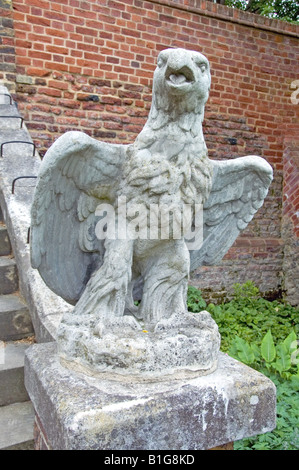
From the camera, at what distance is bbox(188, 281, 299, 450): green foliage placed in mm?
2410

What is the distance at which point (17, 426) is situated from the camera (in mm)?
2061

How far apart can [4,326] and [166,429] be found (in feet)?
4.86

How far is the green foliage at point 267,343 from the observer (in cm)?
241

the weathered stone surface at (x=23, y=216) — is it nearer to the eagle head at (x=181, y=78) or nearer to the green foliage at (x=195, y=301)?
the eagle head at (x=181, y=78)

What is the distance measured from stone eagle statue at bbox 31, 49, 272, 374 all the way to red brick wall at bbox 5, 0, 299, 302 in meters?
3.32

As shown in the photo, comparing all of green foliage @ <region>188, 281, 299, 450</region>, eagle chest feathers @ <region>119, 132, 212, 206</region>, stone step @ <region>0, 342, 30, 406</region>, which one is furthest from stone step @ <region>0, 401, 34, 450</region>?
eagle chest feathers @ <region>119, 132, 212, 206</region>

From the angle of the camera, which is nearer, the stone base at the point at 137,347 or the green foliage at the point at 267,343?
the stone base at the point at 137,347

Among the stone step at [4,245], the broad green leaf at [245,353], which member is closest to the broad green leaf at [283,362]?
the broad green leaf at [245,353]

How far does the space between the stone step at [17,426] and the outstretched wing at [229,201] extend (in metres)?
1.20

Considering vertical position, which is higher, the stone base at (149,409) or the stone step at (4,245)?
the stone step at (4,245)

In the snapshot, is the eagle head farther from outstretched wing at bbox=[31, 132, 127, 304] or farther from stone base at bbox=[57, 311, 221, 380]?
stone base at bbox=[57, 311, 221, 380]

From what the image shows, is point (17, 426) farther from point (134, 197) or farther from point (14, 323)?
point (134, 197)
